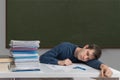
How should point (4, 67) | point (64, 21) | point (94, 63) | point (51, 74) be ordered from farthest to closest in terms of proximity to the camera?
point (64, 21) → point (94, 63) → point (4, 67) → point (51, 74)

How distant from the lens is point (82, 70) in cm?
191

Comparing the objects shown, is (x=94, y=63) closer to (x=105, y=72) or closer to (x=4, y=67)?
(x=105, y=72)

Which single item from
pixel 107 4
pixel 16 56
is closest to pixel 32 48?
→ pixel 16 56

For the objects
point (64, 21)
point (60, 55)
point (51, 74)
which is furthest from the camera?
point (64, 21)

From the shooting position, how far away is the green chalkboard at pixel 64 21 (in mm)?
4324

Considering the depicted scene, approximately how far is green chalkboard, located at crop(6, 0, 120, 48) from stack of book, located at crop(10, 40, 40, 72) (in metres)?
2.51

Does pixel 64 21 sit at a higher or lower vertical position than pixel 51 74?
higher

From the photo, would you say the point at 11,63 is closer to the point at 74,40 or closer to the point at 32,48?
the point at 32,48

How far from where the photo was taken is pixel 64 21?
4.45 meters

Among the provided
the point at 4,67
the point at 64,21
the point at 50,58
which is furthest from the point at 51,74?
the point at 64,21

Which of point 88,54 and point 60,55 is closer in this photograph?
point 88,54

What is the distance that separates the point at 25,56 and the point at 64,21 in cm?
269

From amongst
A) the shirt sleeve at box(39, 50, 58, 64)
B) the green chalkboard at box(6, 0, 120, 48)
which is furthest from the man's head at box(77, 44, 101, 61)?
the green chalkboard at box(6, 0, 120, 48)

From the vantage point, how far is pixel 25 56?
5.92 ft
